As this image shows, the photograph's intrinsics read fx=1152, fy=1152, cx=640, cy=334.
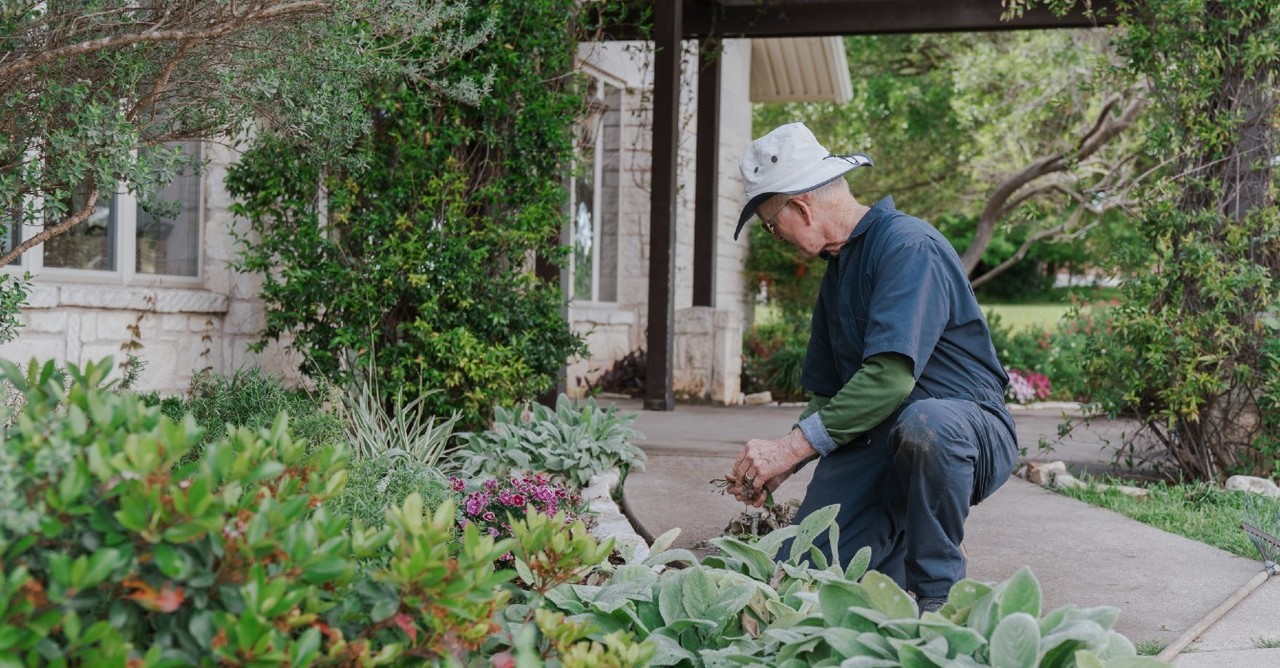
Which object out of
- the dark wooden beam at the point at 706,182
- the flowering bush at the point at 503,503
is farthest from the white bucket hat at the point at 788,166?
the dark wooden beam at the point at 706,182

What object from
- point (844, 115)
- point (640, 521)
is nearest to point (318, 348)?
point (640, 521)

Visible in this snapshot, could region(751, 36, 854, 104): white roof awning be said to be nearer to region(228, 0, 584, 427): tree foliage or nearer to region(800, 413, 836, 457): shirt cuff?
region(228, 0, 584, 427): tree foliage

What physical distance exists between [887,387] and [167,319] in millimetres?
3943

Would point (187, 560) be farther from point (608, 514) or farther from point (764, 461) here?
point (608, 514)

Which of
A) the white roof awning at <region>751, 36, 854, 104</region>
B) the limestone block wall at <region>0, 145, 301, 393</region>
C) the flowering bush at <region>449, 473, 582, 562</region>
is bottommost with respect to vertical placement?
the flowering bush at <region>449, 473, 582, 562</region>

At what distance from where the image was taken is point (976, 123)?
1722 centimetres

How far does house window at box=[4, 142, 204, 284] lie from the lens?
5.09 metres

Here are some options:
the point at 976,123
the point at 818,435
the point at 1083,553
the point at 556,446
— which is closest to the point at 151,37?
the point at 818,435

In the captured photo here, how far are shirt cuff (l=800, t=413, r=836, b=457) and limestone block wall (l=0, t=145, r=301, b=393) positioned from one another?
10.6 ft

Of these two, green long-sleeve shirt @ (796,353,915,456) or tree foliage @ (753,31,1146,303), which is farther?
tree foliage @ (753,31,1146,303)

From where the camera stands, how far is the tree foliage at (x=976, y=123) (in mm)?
14031

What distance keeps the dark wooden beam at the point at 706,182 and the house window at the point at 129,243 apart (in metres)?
5.00

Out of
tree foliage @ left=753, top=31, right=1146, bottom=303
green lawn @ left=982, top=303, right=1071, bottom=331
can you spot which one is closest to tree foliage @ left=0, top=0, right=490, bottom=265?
tree foliage @ left=753, top=31, right=1146, bottom=303

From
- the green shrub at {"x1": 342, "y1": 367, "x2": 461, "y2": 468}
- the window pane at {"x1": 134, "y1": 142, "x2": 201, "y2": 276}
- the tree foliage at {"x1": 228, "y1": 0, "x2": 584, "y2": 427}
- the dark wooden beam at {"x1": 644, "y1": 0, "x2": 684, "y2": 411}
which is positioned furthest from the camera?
the dark wooden beam at {"x1": 644, "y1": 0, "x2": 684, "y2": 411}
